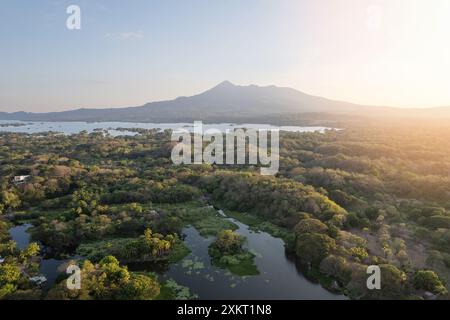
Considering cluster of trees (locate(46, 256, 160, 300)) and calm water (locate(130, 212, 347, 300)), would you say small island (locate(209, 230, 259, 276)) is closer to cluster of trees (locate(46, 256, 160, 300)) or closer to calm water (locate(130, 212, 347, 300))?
calm water (locate(130, 212, 347, 300))

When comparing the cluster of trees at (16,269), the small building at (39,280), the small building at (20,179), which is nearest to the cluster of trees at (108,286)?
the cluster of trees at (16,269)

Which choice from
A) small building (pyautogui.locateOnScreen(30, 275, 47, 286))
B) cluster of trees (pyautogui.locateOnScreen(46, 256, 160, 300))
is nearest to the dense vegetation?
cluster of trees (pyautogui.locateOnScreen(46, 256, 160, 300))

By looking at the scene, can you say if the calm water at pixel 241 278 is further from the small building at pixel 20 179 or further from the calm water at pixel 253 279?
the small building at pixel 20 179

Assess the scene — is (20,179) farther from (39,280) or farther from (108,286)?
(108,286)

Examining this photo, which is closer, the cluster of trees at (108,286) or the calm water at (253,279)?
the cluster of trees at (108,286)

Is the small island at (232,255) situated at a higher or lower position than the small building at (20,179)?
lower

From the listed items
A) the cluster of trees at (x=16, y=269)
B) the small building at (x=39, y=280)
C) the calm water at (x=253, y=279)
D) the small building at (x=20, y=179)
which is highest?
the small building at (x=20, y=179)

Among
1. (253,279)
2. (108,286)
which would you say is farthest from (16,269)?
(253,279)
